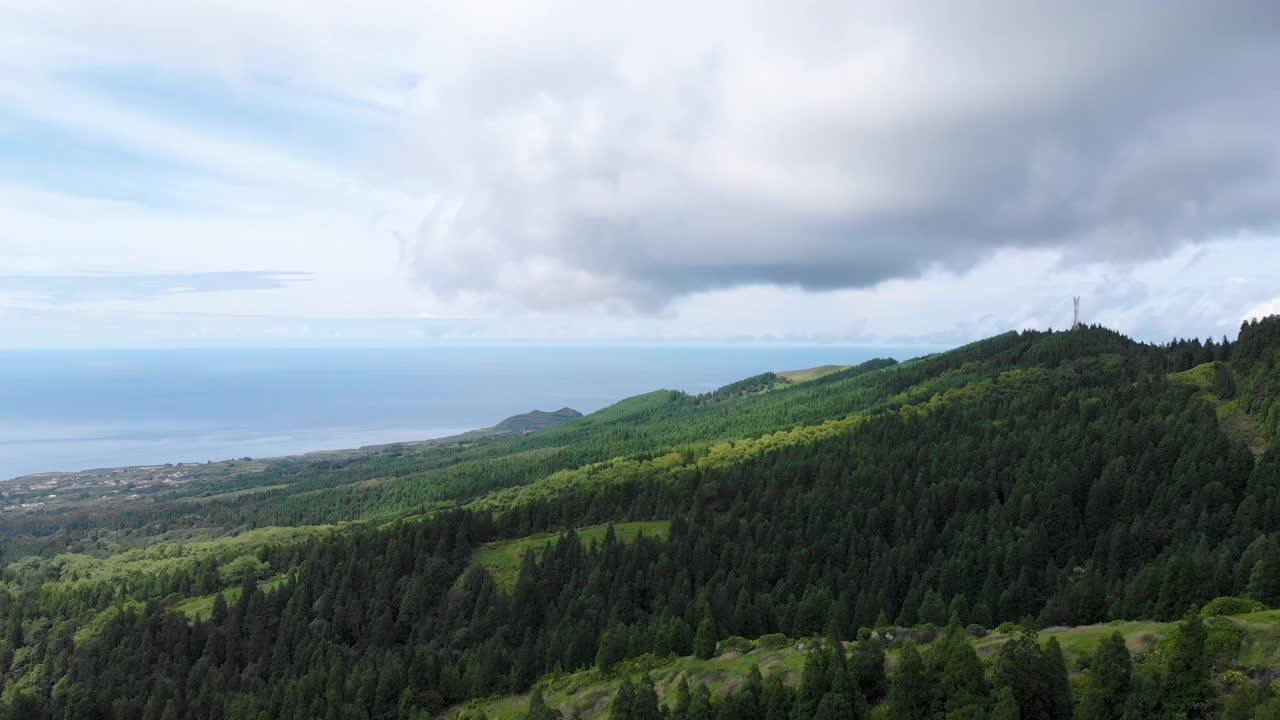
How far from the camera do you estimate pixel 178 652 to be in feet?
349

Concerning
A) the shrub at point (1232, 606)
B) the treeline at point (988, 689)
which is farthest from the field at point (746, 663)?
the shrub at point (1232, 606)

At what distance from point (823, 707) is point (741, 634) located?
32527mm

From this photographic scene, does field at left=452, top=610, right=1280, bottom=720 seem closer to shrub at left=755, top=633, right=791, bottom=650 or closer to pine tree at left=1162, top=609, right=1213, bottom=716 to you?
shrub at left=755, top=633, right=791, bottom=650

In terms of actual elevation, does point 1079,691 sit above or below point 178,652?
above

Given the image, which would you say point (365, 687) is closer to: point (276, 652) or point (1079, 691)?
point (276, 652)

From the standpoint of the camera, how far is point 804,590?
94.4m

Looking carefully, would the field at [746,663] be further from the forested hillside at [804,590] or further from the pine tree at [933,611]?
the pine tree at [933,611]

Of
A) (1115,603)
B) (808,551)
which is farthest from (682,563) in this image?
(1115,603)

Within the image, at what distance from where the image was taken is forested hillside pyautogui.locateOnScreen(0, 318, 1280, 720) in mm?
48344

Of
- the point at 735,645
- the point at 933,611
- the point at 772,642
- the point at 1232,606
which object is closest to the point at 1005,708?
the point at 1232,606

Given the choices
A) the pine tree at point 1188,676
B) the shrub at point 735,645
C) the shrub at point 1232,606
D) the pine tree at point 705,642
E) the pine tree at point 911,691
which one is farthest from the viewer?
the pine tree at point 705,642

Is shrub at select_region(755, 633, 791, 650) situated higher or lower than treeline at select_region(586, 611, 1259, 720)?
lower

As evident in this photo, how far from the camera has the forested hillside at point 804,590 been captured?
159 feet

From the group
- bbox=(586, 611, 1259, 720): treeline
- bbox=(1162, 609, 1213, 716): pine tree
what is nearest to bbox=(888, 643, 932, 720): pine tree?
bbox=(586, 611, 1259, 720): treeline
